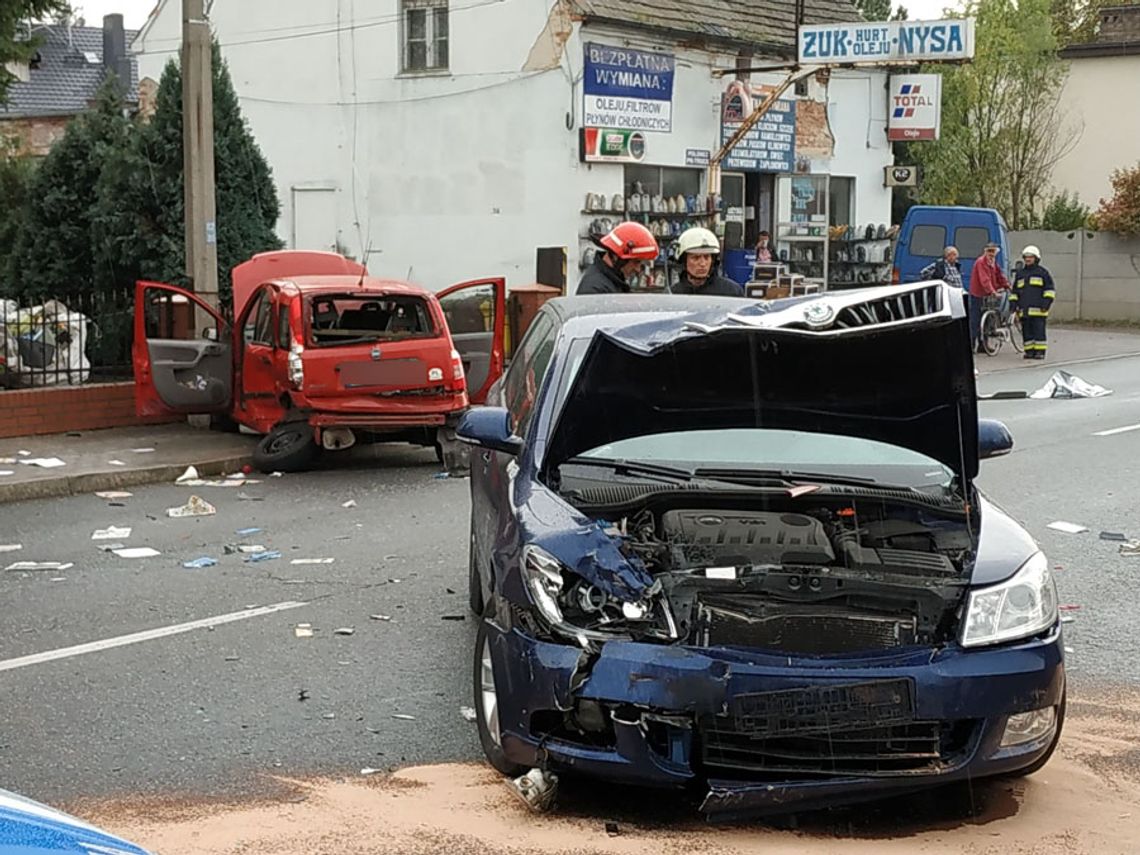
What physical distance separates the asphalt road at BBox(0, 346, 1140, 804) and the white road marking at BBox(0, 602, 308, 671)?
56 millimetres

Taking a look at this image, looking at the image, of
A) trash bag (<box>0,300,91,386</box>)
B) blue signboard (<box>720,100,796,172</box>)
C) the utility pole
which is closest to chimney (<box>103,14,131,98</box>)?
blue signboard (<box>720,100,796,172</box>)

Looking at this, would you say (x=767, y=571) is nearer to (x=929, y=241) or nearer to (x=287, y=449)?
(x=287, y=449)

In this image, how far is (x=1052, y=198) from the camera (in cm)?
4078

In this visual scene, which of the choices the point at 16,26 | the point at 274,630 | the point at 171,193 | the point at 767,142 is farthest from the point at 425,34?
the point at 274,630

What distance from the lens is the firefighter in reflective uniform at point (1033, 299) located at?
2317cm

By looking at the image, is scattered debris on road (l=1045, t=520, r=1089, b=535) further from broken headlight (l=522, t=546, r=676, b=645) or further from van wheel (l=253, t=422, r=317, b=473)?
broken headlight (l=522, t=546, r=676, b=645)

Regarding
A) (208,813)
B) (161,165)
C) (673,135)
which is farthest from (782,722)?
(673,135)

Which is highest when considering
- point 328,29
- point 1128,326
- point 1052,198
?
point 328,29

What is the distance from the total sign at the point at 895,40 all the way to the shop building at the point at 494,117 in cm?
237

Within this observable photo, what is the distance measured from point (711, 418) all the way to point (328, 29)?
2196cm

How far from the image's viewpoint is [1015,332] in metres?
26.7

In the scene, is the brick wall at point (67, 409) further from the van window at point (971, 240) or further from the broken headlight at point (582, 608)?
the van window at point (971, 240)

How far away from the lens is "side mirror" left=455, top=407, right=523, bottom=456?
5.80 m

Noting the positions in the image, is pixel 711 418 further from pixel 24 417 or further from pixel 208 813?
pixel 24 417
